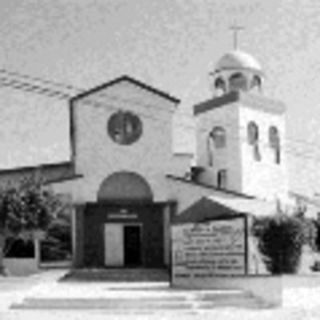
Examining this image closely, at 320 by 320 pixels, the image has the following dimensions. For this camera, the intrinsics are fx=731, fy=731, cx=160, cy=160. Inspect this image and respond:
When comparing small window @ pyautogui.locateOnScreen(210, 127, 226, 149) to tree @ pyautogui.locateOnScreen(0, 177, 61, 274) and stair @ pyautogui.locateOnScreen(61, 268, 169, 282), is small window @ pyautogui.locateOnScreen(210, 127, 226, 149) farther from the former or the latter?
tree @ pyautogui.locateOnScreen(0, 177, 61, 274)

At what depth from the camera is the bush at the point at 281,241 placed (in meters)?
23.8

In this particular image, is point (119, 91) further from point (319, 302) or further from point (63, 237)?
point (319, 302)

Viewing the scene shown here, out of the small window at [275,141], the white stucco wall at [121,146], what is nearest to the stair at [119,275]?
the white stucco wall at [121,146]

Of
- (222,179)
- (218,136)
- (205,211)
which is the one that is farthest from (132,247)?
(218,136)

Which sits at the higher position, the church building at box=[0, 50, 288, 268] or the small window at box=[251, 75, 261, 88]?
the small window at box=[251, 75, 261, 88]

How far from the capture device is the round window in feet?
115

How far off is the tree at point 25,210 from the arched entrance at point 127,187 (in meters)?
4.40

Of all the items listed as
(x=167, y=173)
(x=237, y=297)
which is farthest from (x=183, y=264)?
(x=167, y=173)

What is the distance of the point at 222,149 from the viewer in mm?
40531

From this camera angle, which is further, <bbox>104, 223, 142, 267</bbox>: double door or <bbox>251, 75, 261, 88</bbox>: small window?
<bbox>251, 75, 261, 88</bbox>: small window

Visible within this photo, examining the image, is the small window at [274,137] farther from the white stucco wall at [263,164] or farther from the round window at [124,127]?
the round window at [124,127]

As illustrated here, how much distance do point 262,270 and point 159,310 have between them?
7217mm

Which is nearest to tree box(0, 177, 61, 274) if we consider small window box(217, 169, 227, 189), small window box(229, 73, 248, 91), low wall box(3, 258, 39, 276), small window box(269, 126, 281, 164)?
low wall box(3, 258, 39, 276)

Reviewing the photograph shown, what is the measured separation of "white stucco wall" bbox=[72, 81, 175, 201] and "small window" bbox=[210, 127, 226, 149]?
19.3 feet
